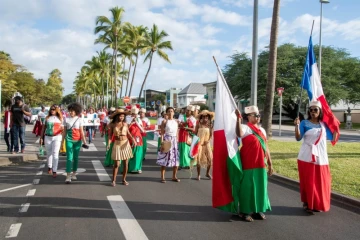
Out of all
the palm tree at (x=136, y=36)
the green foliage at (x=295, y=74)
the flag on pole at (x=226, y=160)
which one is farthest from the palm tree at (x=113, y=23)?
the flag on pole at (x=226, y=160)

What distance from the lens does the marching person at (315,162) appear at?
5.58m

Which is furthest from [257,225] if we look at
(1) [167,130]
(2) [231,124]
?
(1) [167,130]

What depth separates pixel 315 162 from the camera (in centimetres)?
566

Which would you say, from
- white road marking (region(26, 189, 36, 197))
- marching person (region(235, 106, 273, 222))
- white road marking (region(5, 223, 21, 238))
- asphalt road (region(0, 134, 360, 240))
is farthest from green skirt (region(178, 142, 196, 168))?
white road marking (region(5, 223, 21, 238))

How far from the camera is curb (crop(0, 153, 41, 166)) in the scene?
35.4 ft

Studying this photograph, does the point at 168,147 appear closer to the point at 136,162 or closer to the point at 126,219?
the point at 136,162

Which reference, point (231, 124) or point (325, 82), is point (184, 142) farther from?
point (325, 82)

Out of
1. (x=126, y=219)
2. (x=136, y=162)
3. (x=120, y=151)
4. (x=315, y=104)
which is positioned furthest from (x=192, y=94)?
(x=126, y=219)

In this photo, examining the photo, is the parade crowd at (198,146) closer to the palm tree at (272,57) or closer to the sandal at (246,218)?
the sandal at (246,218)

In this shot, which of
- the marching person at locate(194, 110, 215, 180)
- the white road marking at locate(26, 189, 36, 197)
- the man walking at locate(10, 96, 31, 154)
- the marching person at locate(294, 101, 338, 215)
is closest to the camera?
the marching person at locate(294, 101, 338, 215)

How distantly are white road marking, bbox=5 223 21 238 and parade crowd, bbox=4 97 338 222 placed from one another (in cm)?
280

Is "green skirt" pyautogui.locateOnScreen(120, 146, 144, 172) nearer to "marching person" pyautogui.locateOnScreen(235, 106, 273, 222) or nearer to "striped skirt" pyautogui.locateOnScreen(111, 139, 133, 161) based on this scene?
"striped skirt" pyautogui.locateOnScreen(111, 139, 133, 161)

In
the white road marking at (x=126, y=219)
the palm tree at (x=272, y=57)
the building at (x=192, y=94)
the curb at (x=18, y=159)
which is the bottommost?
the white road marking at (x=126, y=219)

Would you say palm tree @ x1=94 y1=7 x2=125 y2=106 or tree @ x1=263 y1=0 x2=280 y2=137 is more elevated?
palm tree @ x1=94 y1=7 x2=125 y2=106
